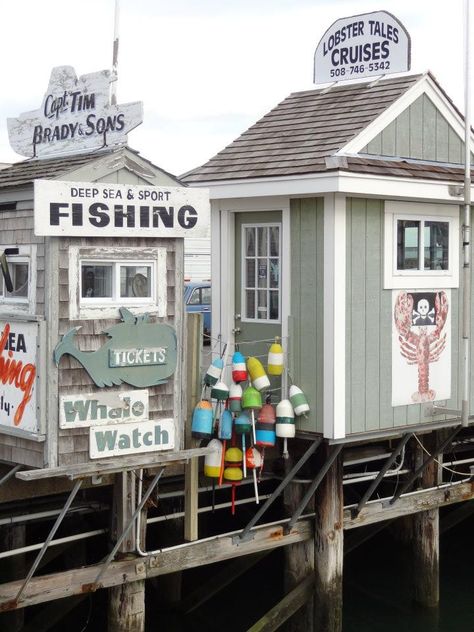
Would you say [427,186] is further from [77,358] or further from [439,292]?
[77,358]

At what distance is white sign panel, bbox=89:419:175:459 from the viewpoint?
1039cm

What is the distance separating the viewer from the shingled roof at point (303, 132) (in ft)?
41.1

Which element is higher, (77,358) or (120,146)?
(120,146)

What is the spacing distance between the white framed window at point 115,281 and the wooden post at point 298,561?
3.43 meters

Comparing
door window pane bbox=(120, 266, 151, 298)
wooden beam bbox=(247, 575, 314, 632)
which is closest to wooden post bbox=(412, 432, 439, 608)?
wooden beam bbox=(247, 575, 314, 632)

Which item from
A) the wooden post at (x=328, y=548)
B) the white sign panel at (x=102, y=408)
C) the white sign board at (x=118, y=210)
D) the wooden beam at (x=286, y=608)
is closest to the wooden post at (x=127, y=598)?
the white sign panel at (x=102, y=408)

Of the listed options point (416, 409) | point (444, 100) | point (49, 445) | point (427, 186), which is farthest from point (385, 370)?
point (49, 445)

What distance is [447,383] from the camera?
1350cm

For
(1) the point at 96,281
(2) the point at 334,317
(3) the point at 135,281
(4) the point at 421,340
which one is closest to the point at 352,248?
(2) the point at 334,317

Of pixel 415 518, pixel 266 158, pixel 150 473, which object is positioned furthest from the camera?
pixel 415 518

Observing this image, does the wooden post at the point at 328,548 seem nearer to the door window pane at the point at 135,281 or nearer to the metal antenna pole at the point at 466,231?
the metal antenna pole at the point at 466,231

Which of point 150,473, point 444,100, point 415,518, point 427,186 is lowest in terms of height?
point 415,518

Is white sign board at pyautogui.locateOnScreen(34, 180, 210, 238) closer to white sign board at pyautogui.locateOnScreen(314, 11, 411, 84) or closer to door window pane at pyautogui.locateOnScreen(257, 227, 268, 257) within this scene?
door window pane at pyautogui.locateOnScreen(257, 227, 268, 257)

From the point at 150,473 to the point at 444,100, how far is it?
208 inches
